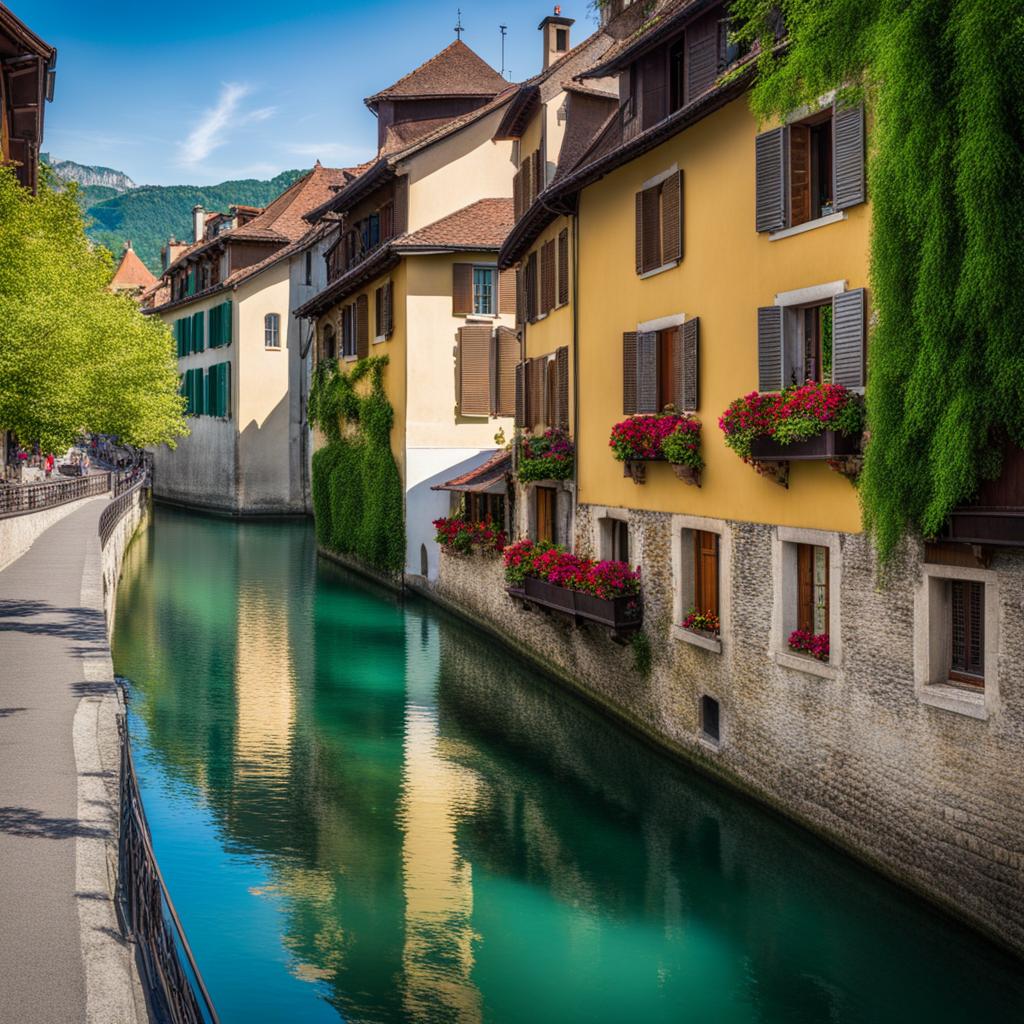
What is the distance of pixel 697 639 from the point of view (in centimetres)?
1612

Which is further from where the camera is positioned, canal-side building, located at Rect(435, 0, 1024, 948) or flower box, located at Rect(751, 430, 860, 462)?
flower box, located at Rect(751, 430, 860, 462)

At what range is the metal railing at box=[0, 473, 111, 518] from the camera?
30.6 meters

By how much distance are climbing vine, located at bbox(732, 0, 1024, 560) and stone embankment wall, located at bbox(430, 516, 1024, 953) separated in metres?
1.06

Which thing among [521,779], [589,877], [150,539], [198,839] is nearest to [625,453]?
[521,779]

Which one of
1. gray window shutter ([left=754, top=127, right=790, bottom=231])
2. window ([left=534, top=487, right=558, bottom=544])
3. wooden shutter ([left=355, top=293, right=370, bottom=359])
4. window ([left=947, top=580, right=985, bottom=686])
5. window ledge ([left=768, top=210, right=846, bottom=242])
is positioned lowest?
window ([left=947, top=580, right=985, bottom=686])

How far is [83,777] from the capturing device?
1145cm

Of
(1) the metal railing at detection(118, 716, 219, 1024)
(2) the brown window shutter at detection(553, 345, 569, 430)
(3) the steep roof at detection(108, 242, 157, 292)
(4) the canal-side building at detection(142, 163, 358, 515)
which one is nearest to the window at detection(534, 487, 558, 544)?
(2) the brown window shutter at detection(553, 345, 569, 430)

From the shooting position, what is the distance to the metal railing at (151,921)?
6.18 m

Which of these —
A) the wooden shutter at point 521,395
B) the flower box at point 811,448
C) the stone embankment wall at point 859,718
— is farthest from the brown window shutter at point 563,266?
the flower box at point 811,448

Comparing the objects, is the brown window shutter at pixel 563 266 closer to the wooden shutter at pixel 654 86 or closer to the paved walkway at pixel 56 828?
the wooden shutter at pixel 654 86

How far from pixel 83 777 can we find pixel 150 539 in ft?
122

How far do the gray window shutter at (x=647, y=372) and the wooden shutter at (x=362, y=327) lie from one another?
19.4 metres

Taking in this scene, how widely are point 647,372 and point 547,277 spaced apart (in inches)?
254

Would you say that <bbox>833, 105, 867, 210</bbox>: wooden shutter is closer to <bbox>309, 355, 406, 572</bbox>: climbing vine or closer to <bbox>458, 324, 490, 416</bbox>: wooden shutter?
<bbox>458, 324, 490, 416</bbox>: wooden shutter
